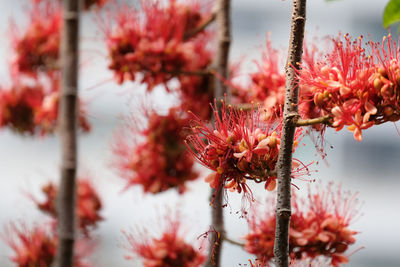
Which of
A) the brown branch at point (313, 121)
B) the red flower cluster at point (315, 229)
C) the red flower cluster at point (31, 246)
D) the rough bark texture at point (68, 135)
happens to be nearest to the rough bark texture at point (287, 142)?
the brown branch at point (313, 121)

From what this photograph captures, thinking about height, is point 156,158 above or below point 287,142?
above

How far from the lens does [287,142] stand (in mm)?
435

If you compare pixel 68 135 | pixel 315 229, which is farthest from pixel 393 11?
pixel 68 135

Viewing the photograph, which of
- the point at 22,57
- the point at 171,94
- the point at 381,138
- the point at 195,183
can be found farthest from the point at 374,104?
the point at 381,138


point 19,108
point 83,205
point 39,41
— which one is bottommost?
point 83,205

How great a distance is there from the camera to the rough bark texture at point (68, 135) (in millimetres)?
876

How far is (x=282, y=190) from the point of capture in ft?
1.44

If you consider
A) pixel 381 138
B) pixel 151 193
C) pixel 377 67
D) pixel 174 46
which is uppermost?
pixel 381 138

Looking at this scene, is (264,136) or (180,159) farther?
(180,159)

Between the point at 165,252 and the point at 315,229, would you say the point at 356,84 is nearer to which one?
the point at 315,229

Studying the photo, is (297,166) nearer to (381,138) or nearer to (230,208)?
(230,208)

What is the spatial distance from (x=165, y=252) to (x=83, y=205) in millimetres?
545

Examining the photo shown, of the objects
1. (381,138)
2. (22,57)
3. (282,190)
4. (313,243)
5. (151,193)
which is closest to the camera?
(282,190)

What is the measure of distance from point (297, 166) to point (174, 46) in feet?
1.43
